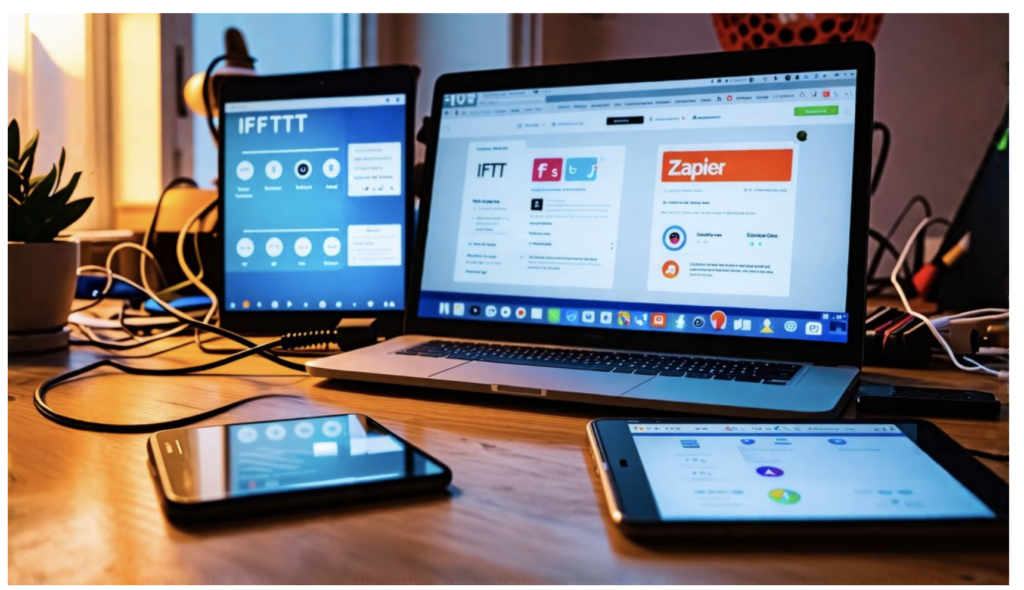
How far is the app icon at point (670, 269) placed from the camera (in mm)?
729

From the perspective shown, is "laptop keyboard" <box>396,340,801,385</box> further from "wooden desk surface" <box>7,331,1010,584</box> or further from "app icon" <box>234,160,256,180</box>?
"app icon" <box>234,160,256,180</box>

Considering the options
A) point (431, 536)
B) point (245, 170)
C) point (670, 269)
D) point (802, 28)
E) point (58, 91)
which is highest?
point (802, 28)

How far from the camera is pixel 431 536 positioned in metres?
0.38

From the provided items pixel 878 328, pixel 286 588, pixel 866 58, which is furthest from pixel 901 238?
pixel 286 588

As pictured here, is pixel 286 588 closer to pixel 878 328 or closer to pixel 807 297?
pixel 807 297

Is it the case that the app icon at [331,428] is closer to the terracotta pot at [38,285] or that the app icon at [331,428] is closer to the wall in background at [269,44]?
the terracotta pot at [38,285]

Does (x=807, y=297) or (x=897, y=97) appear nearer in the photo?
(x=807, y=297)

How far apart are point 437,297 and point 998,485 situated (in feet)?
1.79

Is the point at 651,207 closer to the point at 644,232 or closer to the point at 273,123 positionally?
the point at 644,232

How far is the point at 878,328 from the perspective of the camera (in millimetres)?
854

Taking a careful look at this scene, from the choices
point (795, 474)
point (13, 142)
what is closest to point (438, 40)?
point (13, 142)

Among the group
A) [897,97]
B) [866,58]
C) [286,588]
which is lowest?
[286,588]

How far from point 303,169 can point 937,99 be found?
5.09 ft

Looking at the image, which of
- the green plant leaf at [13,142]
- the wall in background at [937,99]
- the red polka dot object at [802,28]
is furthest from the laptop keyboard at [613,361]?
the wall in background at [937,99]
